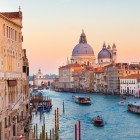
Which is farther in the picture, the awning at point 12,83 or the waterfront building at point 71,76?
the waterfront building at point 71,76

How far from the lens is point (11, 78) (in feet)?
46.4

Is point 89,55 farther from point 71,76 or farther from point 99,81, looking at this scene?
point 99,81

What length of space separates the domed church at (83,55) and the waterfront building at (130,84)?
3455cm

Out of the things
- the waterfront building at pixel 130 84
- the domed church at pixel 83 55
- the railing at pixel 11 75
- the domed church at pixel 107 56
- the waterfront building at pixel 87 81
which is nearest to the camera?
the railing at pixel 11 75

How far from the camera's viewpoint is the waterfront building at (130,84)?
5915 centimetres

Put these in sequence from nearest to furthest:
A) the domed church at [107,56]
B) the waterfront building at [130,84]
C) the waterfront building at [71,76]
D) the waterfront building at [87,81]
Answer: the waterfront building at [130,84] → the waterfront building at [87,81] → the waterfront building at [71,76] → the domed church at [107,56]

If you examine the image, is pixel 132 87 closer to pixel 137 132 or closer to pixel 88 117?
pixel 88 117

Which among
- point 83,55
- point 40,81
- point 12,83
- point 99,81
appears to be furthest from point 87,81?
point 12,83

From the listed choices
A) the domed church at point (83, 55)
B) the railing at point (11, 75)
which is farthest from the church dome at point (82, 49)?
the railing at point (11, 75)

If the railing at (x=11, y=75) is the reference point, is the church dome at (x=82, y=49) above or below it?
above

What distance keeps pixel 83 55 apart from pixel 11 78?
84.6m

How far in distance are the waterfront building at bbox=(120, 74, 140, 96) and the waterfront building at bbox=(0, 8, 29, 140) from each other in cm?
4122

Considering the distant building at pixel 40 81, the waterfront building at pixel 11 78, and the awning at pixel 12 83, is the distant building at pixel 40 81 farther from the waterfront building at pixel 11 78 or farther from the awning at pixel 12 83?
the awning at pixel 12 83

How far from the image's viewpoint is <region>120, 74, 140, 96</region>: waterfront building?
59153 millimetres
